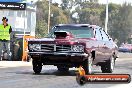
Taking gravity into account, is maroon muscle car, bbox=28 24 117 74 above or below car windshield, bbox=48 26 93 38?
below

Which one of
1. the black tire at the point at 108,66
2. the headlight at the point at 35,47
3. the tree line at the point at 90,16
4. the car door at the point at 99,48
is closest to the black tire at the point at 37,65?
the headlight at the point at 35,47

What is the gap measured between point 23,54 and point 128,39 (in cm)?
7637

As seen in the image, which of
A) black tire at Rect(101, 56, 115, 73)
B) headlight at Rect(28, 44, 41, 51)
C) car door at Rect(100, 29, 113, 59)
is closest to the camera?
headlight at Rect(28, 44, 41, 51)

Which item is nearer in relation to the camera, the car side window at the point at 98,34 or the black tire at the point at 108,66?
the car side window at the point at 98,34

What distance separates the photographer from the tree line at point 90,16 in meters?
105

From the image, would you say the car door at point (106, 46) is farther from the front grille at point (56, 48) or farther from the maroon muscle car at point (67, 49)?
the front grille at point (56, 48)

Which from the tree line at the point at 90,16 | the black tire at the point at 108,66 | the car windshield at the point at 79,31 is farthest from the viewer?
the tree line at the point at 90,16

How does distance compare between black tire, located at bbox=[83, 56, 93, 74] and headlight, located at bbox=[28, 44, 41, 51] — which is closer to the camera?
black tire, located at bbox=[83, 56, 93, 74]

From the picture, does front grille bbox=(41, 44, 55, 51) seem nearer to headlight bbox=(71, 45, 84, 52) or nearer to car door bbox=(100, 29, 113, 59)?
headlight bbox=(71, 45, 84, 52)

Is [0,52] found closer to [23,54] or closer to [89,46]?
[23,54]

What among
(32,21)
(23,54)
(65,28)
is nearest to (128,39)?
(32,21)

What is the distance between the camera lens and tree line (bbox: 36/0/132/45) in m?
105

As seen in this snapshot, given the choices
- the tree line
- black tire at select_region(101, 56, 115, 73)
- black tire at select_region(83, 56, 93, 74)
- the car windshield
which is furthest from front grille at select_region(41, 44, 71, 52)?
the tree line

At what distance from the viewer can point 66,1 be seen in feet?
429
